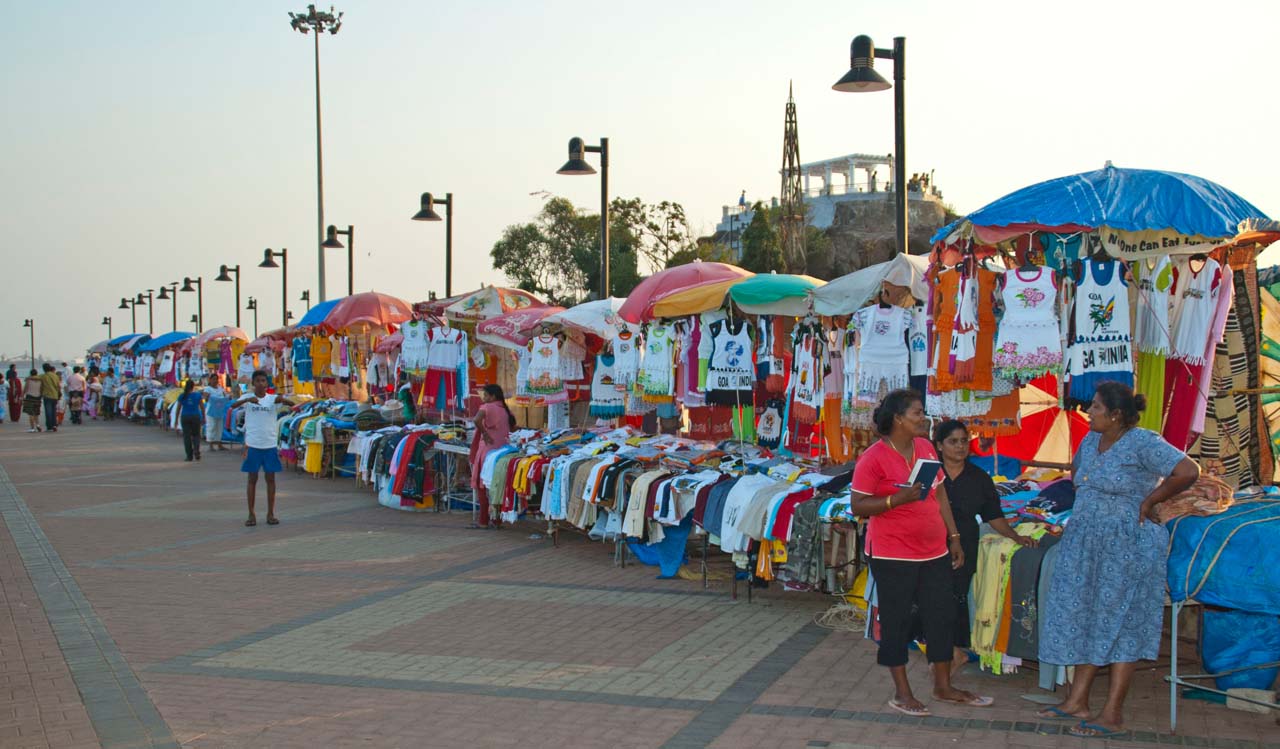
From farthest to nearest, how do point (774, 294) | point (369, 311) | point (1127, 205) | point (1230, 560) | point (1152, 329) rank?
point (369, 311) < point (774, 294) < point (1152, 329) < point (1127, 205) < point (1230, 560)

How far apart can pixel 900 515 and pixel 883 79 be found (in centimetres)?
592

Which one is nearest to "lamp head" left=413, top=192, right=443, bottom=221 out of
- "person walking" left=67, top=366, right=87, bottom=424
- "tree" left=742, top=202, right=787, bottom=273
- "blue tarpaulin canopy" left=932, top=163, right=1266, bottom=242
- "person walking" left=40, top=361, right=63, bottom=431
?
"blue tarpaulin canopy" left=932, top=163, right=1266, bottom=242

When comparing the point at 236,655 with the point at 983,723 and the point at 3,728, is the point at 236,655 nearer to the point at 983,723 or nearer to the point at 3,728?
the point at 3,728

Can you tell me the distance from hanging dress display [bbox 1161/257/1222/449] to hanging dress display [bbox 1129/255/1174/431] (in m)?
0.06

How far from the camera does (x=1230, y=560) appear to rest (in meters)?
5.92

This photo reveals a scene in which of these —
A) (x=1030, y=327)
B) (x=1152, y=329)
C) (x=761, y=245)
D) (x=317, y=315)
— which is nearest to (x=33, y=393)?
(x=317, y=315)

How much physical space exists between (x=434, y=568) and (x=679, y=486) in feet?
9.06

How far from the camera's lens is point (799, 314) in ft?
34.2

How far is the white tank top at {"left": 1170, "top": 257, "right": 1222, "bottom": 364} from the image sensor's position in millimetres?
7375

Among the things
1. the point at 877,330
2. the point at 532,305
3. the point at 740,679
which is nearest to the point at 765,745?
the point at 740,679

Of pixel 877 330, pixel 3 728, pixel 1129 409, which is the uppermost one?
pixel 877 330

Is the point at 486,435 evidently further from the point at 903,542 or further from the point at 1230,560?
the point at 1230,560

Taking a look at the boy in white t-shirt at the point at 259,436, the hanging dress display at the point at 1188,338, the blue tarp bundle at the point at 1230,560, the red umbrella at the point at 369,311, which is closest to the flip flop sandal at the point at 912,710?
the blue tarp bundle at the point at 1230,560

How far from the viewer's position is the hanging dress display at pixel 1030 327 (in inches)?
299
